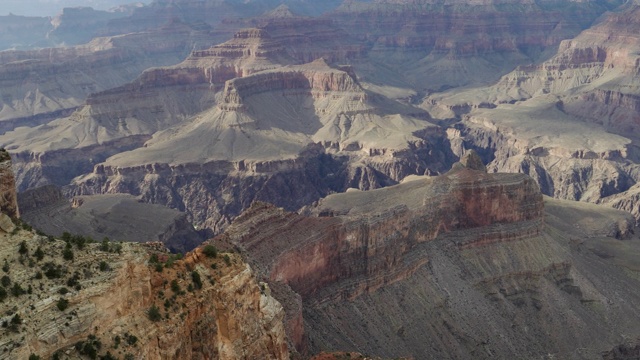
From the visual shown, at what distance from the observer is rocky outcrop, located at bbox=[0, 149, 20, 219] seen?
36688 mm

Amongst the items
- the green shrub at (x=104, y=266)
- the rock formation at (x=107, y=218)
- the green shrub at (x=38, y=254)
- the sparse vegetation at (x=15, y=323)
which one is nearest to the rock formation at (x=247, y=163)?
the rock formation at (x=107, y=218)

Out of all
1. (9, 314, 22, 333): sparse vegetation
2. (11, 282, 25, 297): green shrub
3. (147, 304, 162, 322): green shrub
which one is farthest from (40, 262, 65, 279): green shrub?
(147, 304, 162, 322): green shrub

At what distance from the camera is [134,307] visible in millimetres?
33531

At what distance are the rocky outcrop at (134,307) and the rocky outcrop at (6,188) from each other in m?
4.41

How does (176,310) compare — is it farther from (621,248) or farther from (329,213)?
(621,248)

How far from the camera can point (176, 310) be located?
3512 cm

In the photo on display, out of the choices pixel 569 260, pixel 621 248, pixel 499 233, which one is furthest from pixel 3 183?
pixel 621 248

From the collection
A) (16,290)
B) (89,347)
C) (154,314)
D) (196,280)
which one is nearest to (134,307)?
(154,314)

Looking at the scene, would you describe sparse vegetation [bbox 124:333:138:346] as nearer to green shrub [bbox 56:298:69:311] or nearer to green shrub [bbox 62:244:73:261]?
green shrub [bbox 56:298:69:311]

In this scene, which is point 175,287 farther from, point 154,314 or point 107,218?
point 107,218

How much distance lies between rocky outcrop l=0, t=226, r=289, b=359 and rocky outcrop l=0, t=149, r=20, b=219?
4.41 meters

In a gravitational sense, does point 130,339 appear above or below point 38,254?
below

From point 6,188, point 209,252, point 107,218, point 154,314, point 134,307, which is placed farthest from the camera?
point 107,218

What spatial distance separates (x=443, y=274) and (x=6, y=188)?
58678mm
